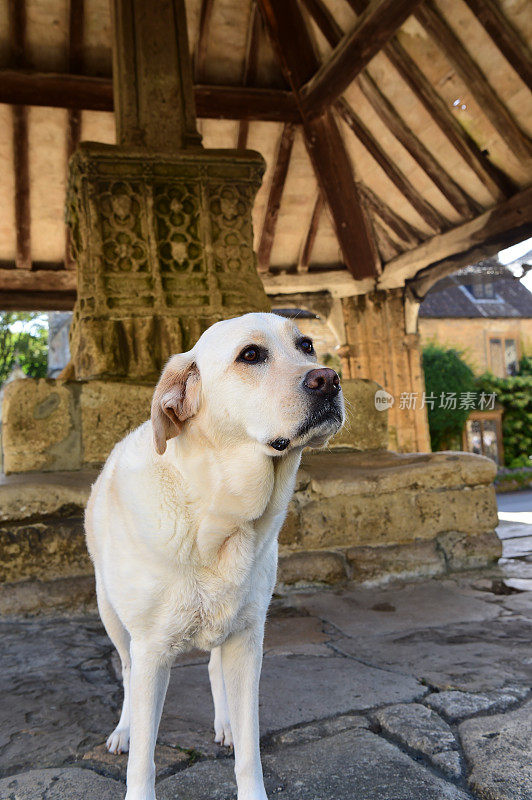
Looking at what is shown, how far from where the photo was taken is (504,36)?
590 cm

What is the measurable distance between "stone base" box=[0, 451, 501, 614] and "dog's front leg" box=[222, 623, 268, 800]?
5.83 feet

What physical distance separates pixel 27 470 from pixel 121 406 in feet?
1.96

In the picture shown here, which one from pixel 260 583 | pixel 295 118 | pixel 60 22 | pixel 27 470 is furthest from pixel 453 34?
pixel 260 583

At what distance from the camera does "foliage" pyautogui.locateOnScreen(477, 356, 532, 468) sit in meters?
16.6

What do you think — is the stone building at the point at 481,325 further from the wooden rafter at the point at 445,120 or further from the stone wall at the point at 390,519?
the stone wall at the point at 390,519

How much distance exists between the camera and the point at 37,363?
2694 cm

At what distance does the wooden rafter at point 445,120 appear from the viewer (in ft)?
21.9

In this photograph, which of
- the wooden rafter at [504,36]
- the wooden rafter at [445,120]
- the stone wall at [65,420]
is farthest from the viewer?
the wooden rafter at [445,120]

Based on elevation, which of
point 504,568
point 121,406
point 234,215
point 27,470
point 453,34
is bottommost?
point 504,568

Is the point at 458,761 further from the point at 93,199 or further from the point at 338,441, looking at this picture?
the point at 93,199

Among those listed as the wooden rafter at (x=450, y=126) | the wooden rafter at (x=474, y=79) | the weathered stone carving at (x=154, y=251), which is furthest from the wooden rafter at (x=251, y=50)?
the weathered stone carving at (x=154, y=251)

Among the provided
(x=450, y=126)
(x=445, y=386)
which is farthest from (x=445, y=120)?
(x=445, y=386)

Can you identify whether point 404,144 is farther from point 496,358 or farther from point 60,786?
point 496,358

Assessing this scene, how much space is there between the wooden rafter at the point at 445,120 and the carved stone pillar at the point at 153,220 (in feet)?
9.41
